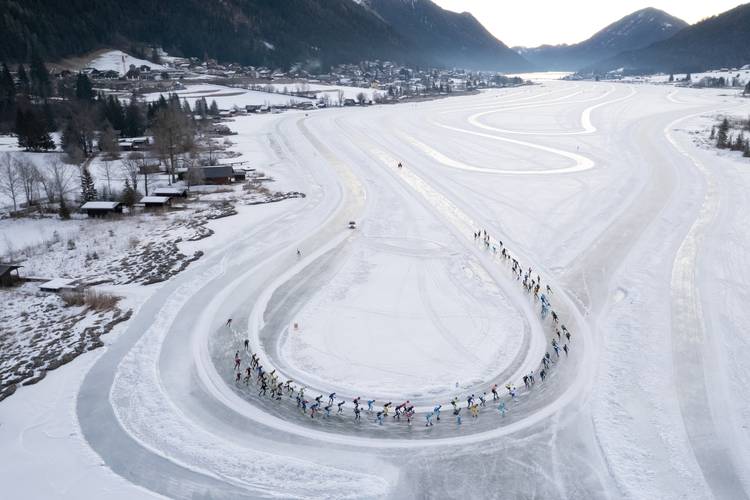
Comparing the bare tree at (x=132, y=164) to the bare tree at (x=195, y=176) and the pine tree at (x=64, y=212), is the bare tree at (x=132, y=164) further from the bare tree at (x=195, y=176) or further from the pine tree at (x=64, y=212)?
the pine tree at (x=64, y=212)

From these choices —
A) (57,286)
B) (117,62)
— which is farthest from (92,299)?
(117,62)

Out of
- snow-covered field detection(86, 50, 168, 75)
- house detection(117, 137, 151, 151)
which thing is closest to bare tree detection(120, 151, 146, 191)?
house detection(117, 137, 151, 151)

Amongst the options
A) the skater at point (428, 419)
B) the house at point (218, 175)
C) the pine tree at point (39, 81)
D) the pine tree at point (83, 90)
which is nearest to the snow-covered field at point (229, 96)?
the pine tree at point (39, 81)

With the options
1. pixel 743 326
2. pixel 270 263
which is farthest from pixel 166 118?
pixel 743 326

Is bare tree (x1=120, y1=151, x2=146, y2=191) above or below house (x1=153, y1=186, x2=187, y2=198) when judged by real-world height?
above

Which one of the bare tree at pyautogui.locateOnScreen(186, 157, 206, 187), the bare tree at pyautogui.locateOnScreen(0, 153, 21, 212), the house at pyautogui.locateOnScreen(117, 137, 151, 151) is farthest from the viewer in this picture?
the house at pyautogui.locateOnScreen(117, 137, 151, 151)

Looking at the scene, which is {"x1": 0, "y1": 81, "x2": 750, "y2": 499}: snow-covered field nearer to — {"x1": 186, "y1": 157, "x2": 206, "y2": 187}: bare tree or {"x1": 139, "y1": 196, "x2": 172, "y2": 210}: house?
{"x1": 139, "y1": 196, "x2": 172, "y2": 210}: house
